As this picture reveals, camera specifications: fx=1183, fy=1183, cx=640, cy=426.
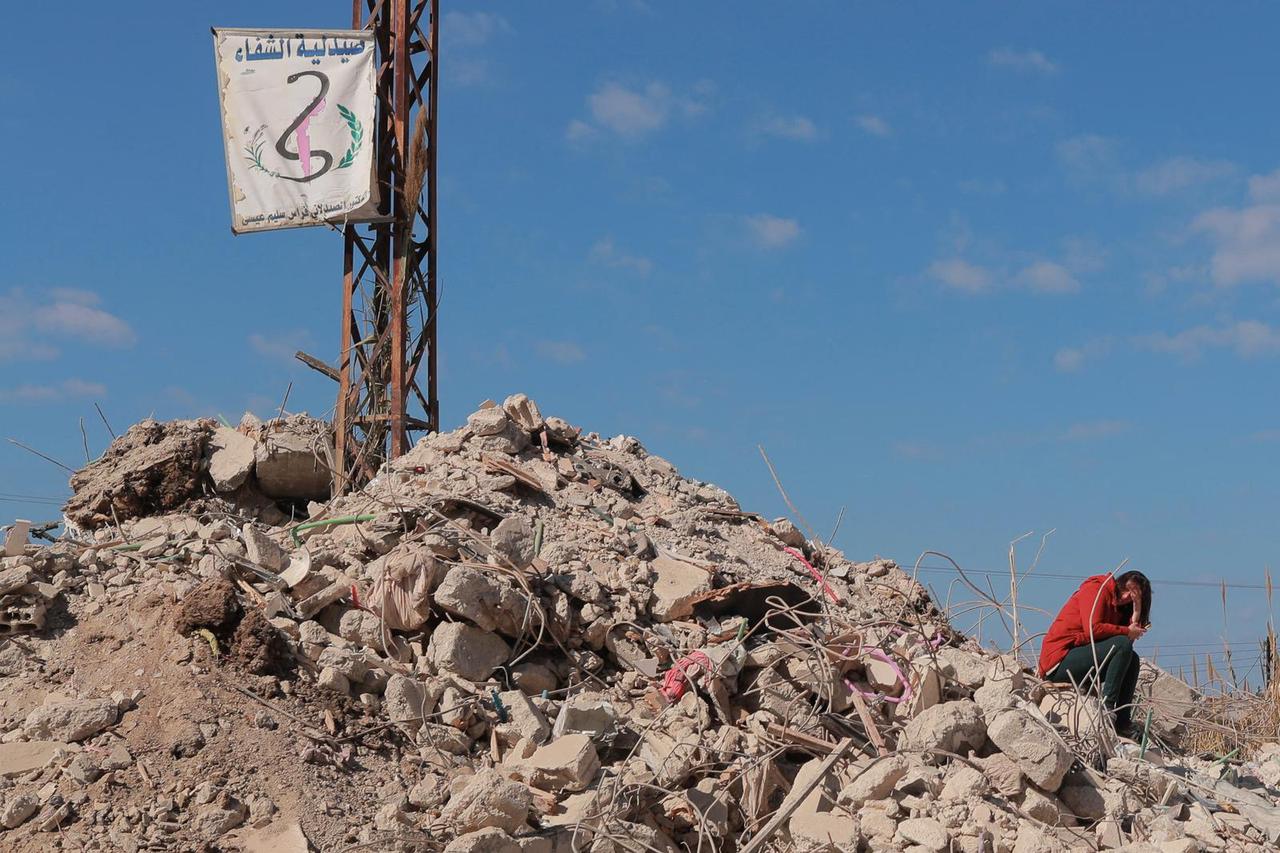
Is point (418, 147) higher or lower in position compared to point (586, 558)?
higher

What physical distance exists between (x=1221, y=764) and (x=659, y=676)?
3.47 metres

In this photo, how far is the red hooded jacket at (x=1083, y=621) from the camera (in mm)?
6703

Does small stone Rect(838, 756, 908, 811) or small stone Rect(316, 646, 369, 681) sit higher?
small stone Rect(316, 646, 369, 681)

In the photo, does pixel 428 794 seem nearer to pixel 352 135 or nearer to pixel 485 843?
pixel 485 843

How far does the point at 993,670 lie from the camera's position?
6.34m

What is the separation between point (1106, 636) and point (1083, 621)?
151 mm

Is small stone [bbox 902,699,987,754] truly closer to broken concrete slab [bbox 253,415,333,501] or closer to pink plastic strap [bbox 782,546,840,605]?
pink plastic strap [bbox 782,546,840,605]

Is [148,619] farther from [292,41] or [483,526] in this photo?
[292,41]

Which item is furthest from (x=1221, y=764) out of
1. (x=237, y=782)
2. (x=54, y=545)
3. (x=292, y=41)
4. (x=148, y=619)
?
(x=292, y=41)

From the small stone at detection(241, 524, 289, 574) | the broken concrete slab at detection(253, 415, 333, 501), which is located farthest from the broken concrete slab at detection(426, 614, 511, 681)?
the broken concrete slab at detection(253, 415, 333, 501)

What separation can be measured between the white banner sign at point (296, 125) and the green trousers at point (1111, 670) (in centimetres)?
587

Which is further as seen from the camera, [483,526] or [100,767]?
[483,526]

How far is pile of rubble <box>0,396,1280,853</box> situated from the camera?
15.7 feet

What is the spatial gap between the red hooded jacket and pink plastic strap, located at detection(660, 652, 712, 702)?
225cm
